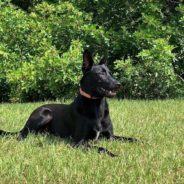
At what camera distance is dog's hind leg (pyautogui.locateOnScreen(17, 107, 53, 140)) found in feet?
21.8

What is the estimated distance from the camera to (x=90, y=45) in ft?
40.4

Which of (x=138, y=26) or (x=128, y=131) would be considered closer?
(x=128, y=131)

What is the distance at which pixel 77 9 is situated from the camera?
41.0 ft

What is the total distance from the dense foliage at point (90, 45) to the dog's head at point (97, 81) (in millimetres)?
4510

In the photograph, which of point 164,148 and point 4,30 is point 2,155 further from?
Answer: point 4,30

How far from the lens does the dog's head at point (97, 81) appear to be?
616 cm

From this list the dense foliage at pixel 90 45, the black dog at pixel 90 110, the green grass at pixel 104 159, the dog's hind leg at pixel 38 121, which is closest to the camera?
the green grass at pixel 104 159

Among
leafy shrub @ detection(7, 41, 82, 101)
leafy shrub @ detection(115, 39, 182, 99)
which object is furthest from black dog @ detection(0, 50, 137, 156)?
leafy shrub @ detection(115, 39, 182, 99)

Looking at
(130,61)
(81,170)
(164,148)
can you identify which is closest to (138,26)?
(130,61)

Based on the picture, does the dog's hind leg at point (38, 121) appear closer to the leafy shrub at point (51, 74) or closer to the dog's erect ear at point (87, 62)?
the dog's erect ear at point (87, 62)

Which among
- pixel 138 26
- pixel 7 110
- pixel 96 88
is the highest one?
pixel 138 26

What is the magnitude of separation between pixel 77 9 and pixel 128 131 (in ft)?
20.5

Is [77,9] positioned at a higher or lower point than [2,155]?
higher

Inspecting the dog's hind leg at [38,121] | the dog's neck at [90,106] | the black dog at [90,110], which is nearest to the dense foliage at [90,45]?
the dog's hind leg at [38,121]
